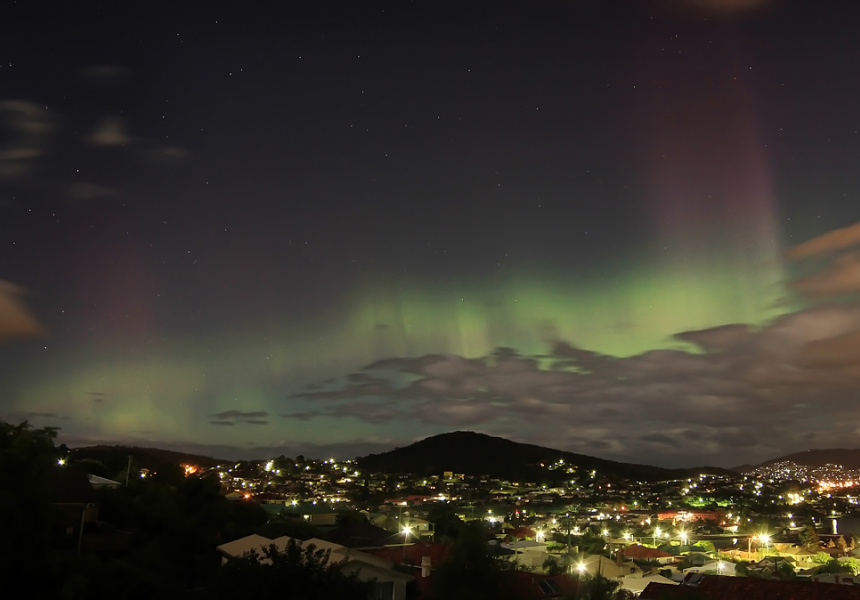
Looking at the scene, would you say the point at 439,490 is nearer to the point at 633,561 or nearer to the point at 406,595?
the point at 633,561

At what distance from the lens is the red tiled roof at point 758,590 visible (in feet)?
89.0

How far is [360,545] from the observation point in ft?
152

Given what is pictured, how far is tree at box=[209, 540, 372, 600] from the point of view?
17.8m

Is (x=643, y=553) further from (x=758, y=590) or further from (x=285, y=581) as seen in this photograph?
(x=285, y=581)

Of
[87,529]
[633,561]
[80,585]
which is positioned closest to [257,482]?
[633,561]

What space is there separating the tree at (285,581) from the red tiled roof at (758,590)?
42.8 ft

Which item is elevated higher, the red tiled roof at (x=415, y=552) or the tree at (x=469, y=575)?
the tree at (x=469, y=575)

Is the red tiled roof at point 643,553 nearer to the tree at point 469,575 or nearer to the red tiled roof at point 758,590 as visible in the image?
the red tiled roof at point 758,590

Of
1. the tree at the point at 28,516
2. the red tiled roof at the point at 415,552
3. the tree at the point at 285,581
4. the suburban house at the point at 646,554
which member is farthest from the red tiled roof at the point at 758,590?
the suburban house at the point at 646,554

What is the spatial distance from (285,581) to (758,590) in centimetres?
1907

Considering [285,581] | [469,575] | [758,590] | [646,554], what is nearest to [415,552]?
[469,575]

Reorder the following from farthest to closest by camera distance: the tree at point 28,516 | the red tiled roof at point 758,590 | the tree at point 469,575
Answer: the red tiled roof at point 758,590, the tree at point 469,575, the tree at point 28,516

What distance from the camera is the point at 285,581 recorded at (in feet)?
58.6

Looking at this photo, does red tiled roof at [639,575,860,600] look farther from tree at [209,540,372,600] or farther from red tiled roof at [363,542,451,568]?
tree at [209,540,372,600]
